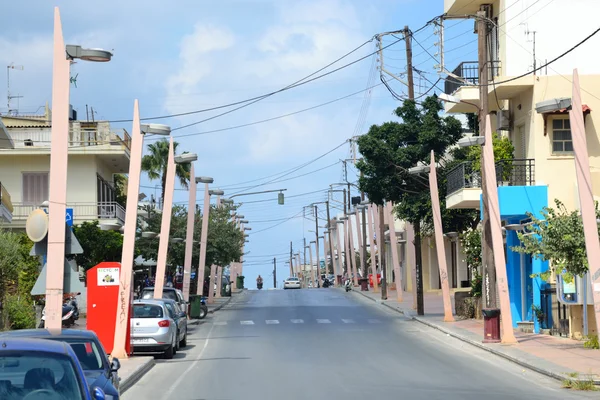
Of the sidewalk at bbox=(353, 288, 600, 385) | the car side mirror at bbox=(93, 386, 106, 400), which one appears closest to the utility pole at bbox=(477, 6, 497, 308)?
the sidewalk at bbox=(353, 288, 600, 385)

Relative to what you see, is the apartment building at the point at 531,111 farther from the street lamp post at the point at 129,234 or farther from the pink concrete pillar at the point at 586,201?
the street lamp post at the point at 129,234

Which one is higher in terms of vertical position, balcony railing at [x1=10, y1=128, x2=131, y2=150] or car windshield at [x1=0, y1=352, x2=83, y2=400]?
balcony railing at [x1=10, y1=128, x2=131, y2=150]

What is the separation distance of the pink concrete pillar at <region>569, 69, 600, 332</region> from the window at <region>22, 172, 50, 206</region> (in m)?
35.4

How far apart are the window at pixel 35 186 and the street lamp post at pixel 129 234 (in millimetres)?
28197

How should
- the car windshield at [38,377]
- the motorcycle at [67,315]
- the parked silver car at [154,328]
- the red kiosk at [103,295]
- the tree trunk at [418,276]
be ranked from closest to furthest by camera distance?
1. the car windshield at [38,377]
2. the red kiosk at [103,295]
3. the parked silver car at [154,328]
4. the motorcycle at [67,315]
5. the tree trunk at [418,276]

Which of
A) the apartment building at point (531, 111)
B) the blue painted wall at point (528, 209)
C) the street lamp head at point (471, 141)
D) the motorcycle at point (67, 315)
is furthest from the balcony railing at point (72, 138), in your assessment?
the street lamp head at point (471, 141)

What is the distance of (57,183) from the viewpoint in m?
17.6

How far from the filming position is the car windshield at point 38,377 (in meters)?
9.02

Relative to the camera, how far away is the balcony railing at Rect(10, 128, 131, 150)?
51.2 m

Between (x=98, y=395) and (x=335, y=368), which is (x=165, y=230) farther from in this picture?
(x=98, y=395)

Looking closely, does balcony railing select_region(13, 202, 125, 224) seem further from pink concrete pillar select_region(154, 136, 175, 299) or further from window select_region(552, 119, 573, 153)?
window select_region(552, 119, 573, 153)

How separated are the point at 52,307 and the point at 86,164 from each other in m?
36.4

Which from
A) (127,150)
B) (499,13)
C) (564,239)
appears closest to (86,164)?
(127,150)

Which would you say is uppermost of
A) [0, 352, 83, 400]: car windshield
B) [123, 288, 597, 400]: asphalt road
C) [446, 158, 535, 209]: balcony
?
[446, 158, 535, 209]: balcony
